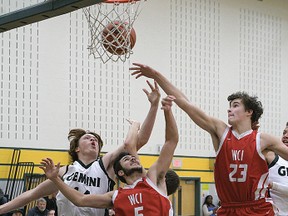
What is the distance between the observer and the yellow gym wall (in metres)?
13.2

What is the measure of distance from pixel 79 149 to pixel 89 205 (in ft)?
3.37

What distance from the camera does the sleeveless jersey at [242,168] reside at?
16.3 feet

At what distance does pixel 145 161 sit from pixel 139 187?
10.5 metres

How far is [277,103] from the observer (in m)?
18.2

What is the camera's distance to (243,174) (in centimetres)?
498

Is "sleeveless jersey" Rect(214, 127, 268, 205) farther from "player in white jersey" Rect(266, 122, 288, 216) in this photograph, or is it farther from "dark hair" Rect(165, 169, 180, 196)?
"player in white jersey" Rect(266, 122, 288, 216)

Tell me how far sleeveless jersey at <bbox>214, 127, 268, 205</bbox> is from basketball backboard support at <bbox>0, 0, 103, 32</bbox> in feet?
5.40

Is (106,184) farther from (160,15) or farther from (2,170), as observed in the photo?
(160,15)

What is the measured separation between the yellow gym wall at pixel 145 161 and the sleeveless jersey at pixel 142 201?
8.61 m

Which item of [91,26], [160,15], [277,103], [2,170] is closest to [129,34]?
[91,26]

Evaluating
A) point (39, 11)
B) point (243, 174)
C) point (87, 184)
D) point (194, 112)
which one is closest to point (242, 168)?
point (243, 174)

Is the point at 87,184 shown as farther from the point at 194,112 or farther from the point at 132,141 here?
the point at 194,112

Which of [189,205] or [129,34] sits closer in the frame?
[129,34]

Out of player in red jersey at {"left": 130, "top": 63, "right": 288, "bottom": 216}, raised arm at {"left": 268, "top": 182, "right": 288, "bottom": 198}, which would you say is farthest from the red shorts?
raised arm at {"left": 268, "top": 182, "right": 288, "bottom": 198}
